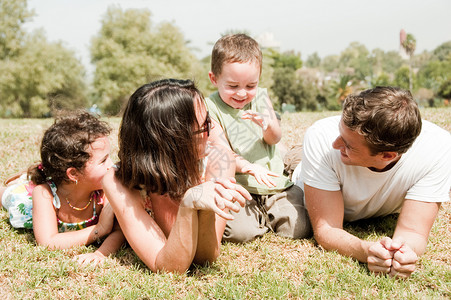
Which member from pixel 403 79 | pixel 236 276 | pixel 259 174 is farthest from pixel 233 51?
pixel 403 79

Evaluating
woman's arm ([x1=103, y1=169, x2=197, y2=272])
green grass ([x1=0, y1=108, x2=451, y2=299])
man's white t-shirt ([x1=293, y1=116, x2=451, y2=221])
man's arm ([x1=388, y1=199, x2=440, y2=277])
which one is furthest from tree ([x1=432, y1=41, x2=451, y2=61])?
woman's arm ([x1=103, y1=169, x2=197, y2=272])

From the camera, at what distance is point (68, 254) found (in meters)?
3.28

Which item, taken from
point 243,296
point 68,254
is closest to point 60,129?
point 68,254

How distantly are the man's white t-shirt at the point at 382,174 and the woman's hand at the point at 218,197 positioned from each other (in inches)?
44.5

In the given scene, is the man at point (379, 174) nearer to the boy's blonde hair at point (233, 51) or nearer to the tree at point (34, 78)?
the boy's blonde hair at point (233, 51)

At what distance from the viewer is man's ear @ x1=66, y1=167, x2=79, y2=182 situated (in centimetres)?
349

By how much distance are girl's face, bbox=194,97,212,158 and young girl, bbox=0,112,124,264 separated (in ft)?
3.84

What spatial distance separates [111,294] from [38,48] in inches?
1459

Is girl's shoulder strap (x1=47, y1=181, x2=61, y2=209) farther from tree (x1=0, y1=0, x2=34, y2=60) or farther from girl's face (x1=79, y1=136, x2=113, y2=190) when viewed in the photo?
tree (x1=0, y1=0, x2=34, y2=60)

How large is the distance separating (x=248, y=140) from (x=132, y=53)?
1306 inches

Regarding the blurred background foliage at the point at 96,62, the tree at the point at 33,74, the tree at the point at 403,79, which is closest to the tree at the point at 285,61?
the tree at the point at 403,79

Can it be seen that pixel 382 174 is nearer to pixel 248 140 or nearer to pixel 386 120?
pixel 386 120

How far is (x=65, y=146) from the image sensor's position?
343 cm

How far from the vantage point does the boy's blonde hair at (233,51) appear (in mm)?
3848
